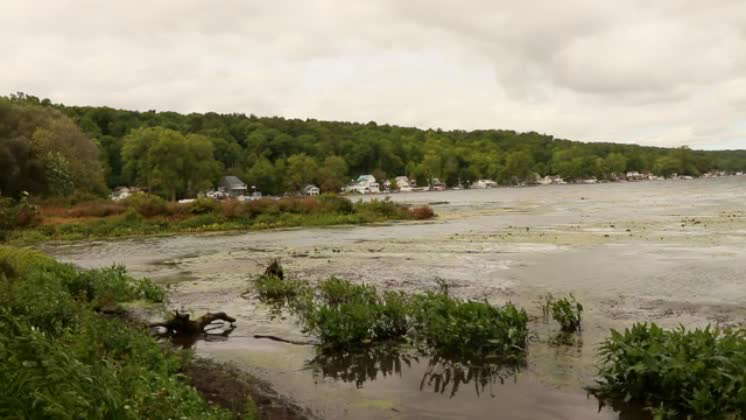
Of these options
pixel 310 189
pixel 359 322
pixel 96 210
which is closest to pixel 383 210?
pixel 96 210

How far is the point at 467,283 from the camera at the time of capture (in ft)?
60.3

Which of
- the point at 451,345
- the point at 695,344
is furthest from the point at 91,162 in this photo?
the point at 695,344

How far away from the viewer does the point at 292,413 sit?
27.2 feet

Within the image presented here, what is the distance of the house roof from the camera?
136 metres

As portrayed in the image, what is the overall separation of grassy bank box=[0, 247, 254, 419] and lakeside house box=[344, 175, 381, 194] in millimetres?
157995

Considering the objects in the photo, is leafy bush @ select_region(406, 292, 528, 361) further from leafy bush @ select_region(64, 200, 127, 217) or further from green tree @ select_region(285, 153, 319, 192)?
green tree @ select_region(285, 153, 319, 192)

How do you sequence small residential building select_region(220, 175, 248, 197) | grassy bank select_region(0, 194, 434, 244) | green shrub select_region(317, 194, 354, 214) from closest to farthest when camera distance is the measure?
grassy bank select_region(0, 194, 434, 244)
green shrub select_region(317, 194, 354, 214)
small residential building select_region(220, 175, 248, 197)

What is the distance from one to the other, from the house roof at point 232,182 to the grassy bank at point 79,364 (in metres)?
123

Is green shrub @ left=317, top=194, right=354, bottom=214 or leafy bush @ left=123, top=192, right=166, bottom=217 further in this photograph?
green shrub @ left=317, top=194, right=354, bottom=214

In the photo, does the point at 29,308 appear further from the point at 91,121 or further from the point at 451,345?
the point at 91,121

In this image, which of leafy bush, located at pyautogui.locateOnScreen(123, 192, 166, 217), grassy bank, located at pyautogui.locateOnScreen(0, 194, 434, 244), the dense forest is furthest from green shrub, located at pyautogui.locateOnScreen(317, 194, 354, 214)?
the dense forest

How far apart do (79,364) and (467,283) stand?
49.1 feet

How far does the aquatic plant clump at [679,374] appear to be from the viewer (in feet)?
23.7

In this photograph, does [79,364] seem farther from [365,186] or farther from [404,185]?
[404,185]
